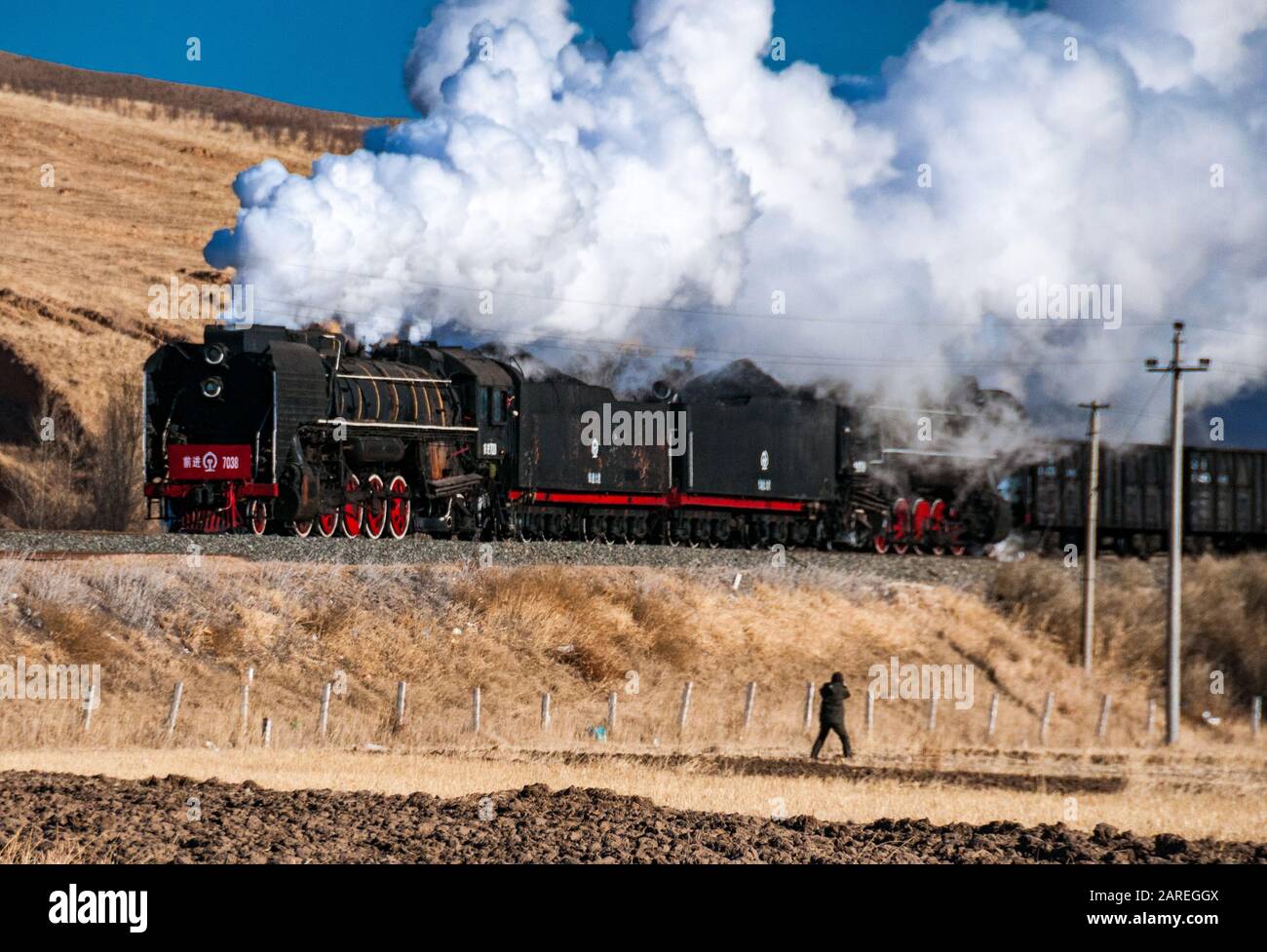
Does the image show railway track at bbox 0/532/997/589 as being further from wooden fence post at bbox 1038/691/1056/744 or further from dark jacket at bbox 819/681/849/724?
dark jacket at bbox 819/681/849/724

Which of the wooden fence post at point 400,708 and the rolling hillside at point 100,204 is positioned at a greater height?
the rolling hillside at point 100,204

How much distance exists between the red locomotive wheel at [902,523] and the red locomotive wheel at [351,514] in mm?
14954

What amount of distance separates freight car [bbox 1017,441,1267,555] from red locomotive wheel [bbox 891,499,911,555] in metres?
5.94

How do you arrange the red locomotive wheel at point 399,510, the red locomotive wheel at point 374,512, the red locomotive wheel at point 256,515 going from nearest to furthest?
the red locomotive wheel at point 256,515, the red locomotive wheel at point 374,512, the red locomotive wheel at point 399,510

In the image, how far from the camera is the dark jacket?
77.0 ft

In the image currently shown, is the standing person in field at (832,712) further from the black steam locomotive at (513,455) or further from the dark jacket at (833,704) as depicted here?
the black steam locomotive at (513,455)

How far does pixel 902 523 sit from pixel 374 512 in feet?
49.5

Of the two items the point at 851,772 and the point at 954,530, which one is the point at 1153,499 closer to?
the point at 954,530

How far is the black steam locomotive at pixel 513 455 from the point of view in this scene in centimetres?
2672

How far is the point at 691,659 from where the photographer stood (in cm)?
3020

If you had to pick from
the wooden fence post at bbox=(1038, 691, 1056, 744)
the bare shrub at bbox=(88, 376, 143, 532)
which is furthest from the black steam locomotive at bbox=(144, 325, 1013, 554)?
the bare shrub at bbox=(88, 376, 143, 532)

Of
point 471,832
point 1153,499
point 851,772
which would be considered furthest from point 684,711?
point 1153,499

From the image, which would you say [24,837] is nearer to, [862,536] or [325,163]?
[325,163]

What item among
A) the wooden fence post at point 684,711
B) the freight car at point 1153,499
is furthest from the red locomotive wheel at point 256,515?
the freight car at point 1153,499
